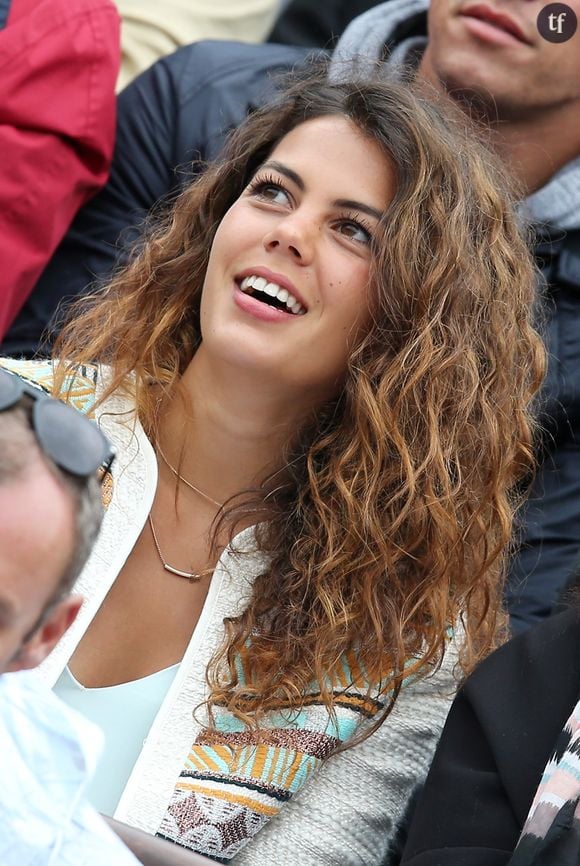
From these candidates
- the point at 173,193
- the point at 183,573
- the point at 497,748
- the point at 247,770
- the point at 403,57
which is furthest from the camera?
the point at 403,57

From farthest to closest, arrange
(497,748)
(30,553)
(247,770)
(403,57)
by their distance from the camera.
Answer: (403,57), (247,770), (497,748), (30,553)

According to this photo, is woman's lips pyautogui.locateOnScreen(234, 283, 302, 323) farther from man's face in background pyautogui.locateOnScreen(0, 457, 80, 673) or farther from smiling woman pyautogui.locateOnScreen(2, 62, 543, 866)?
man's face in background pyautogui.locateOnScreen(0, 457, 80, 673)

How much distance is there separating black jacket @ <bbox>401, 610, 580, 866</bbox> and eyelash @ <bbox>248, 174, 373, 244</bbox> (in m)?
0.61

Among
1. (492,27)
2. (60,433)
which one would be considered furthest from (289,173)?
(60,433)

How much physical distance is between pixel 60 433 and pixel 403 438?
89 cm

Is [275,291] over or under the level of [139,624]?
over

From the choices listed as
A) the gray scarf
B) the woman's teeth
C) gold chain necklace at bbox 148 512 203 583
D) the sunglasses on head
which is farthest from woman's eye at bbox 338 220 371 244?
the sunglasses on head

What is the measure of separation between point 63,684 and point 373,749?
429 mm

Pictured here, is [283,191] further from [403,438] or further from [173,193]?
[173,193]

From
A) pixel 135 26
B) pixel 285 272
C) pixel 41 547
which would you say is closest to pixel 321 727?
pixel 285 272

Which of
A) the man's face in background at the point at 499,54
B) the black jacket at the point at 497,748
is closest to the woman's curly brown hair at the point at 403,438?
the black jacket at the point at 497,748

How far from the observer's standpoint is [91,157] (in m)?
2.31

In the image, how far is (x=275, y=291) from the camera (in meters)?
1.78

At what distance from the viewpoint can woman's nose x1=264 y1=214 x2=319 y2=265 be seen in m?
1.77
